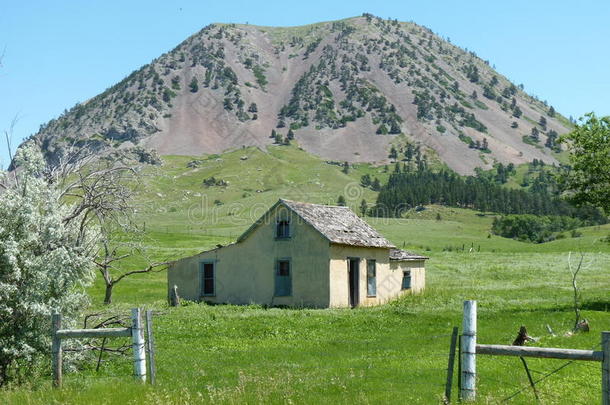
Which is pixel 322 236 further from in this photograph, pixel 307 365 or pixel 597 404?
pixel 597 404

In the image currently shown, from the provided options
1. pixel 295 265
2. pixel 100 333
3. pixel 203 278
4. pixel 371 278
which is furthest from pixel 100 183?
pixel 371 278

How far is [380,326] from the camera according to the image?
90.8 feet

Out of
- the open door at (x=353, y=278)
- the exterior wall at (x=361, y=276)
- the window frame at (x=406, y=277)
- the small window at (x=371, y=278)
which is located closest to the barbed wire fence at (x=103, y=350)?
the exterior wall at (x=361, y=276)

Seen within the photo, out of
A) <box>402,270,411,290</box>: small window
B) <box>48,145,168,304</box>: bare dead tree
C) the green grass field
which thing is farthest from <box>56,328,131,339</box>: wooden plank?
<box>402,270,411,290</box>: small window

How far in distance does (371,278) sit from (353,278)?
135 centimetres

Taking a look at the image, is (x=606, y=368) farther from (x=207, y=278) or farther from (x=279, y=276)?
(x=207, y=278)

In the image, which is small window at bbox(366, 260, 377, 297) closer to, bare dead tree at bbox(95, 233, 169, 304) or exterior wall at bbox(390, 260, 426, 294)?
exterior wall at bbox(390, 260, 426, 294)

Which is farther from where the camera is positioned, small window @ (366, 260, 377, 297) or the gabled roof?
small window @ (366, 260, 377, 297)

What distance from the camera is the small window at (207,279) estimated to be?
4130 centimetres

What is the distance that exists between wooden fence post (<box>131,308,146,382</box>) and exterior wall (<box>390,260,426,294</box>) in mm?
31687

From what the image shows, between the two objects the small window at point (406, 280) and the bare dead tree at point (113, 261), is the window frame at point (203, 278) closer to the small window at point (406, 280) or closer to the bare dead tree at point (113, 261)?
the bare dead tree at point (113, 261)

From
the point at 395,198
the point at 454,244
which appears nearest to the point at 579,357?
the point at 454,244

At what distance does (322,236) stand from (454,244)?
2521 inches

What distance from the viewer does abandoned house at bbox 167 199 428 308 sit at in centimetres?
3806
